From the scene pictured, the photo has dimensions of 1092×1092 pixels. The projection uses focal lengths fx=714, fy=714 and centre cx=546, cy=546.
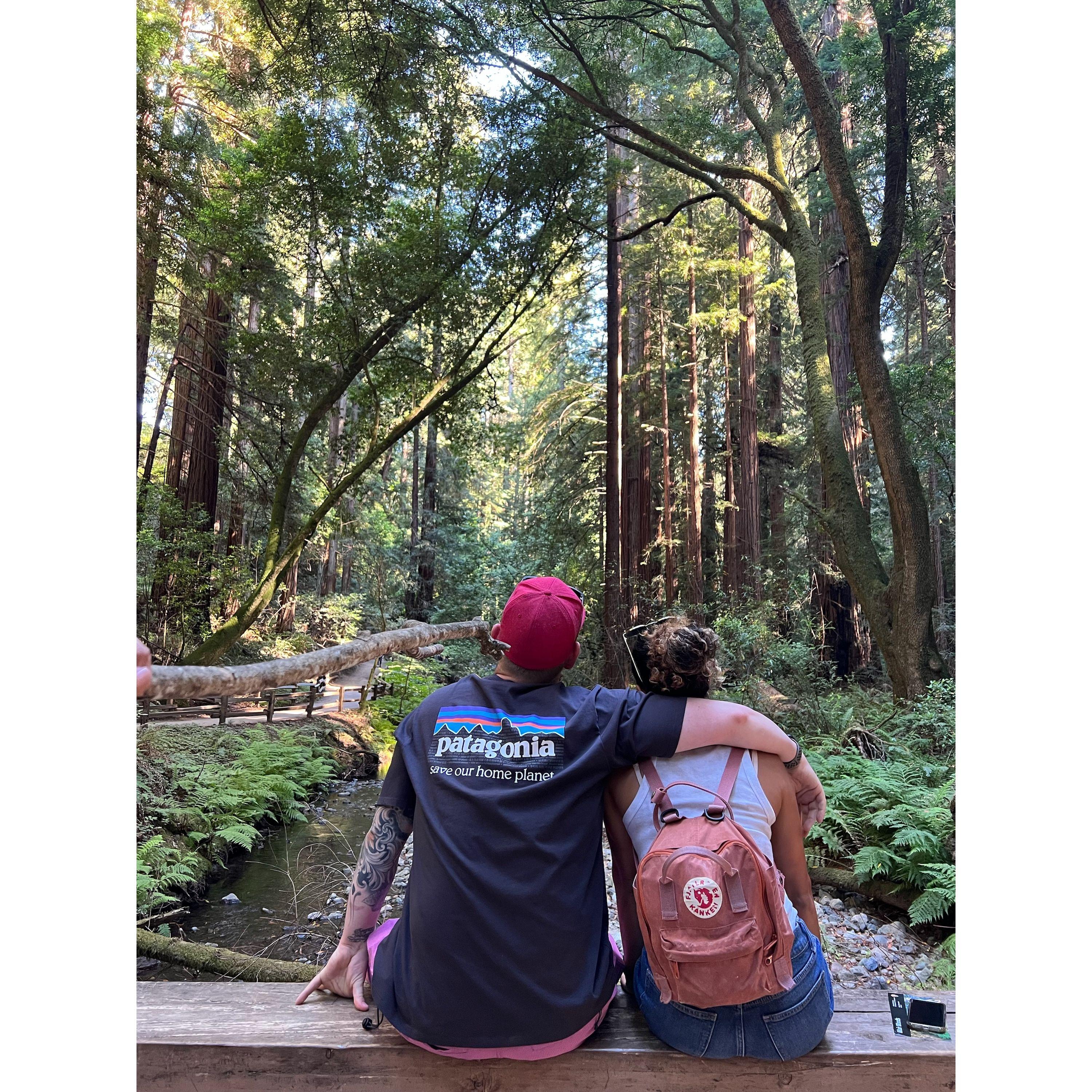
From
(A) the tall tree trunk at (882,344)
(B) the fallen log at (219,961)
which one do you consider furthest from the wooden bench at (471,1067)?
(A) the tall tree trunk at (882,344)

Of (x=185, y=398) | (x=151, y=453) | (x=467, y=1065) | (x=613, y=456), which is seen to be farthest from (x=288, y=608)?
(x=467, y=1065)

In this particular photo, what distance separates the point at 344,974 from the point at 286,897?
11.9ft

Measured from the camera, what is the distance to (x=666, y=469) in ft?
40.5

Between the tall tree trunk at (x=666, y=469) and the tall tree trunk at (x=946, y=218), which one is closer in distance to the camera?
the tall tree trunk at (x=946, y=218)

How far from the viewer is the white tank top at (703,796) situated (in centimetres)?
125

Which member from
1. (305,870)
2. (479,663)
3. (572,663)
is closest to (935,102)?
(572,663)

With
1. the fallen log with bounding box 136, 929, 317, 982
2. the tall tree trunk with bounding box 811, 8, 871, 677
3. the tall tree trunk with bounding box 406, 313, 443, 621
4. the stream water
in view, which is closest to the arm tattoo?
the fallen log with bounding box 136, 929, 317, 982

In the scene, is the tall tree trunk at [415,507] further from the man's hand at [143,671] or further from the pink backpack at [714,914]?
the pink backpack at [714,914]

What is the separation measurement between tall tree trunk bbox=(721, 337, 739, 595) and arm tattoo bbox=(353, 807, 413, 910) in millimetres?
9002

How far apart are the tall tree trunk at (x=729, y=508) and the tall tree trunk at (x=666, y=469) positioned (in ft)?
2.69

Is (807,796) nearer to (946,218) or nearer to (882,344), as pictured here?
(882,344)

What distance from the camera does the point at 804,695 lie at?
Result: 23.4 feet
